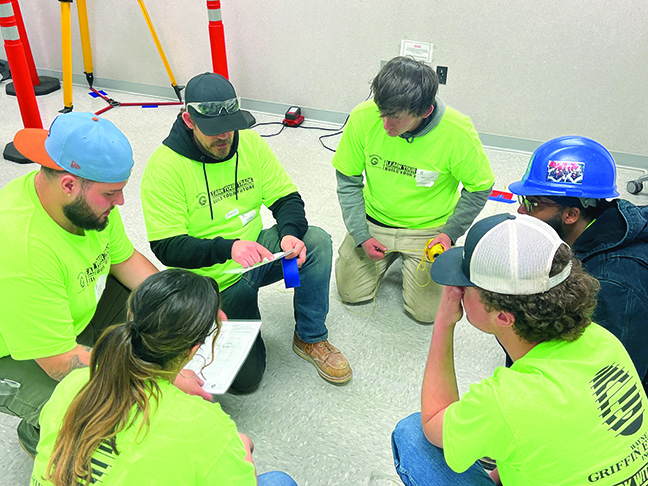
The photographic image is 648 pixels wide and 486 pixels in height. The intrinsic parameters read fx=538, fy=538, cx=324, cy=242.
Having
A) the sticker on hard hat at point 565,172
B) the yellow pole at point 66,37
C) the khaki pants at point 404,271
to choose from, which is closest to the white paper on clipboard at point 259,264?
the khaki pants at point 404,271

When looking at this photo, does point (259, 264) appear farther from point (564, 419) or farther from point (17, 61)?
point (17, 61)

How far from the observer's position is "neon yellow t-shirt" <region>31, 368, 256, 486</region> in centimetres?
102

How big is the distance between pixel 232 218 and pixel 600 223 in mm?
1300

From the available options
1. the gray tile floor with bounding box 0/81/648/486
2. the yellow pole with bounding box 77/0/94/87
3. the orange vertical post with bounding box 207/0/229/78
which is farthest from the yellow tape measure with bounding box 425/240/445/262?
the yellow pole with bounding box 77/0/94/87

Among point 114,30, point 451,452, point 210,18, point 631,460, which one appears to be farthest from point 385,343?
point 114,30

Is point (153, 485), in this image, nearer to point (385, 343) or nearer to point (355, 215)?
point (385, 343)

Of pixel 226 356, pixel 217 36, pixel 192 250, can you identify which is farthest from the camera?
pixel 217 36

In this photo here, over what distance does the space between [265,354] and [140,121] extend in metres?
2.84

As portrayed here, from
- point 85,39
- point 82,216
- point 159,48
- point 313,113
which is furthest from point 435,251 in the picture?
point 85,39

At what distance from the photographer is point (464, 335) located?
245 centimetres

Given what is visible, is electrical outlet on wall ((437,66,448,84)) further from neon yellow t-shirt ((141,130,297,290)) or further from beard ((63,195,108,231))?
beard ((63,195,108,231))

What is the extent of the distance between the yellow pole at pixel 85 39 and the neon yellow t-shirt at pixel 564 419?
14.9ft

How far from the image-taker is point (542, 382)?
43.4 inches

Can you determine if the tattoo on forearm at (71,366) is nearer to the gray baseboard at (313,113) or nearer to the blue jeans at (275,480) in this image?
the blue jeans at (275,480)
